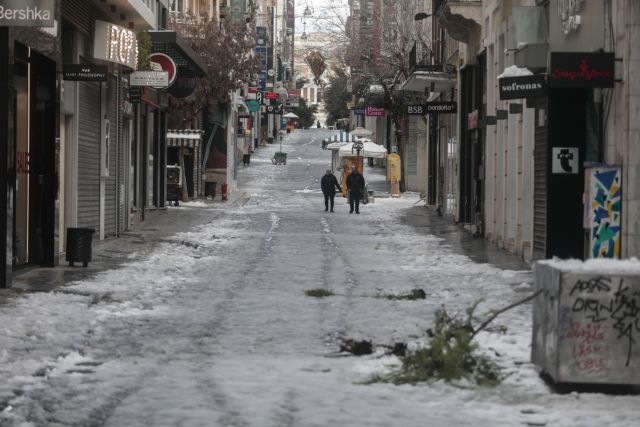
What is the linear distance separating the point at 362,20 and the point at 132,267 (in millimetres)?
48612

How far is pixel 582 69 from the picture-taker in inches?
643

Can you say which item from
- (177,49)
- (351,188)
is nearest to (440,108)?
(351,188)

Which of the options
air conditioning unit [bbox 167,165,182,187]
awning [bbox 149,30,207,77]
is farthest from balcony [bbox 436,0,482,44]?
air conditioning unit [bbox 167,165,182,187]

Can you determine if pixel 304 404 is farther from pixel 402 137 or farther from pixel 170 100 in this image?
pixel 402 137

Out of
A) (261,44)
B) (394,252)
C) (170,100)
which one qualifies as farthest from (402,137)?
(394,252)

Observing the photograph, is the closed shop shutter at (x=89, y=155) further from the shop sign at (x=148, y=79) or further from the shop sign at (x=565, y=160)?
the shop sign at (x=565, y=160)

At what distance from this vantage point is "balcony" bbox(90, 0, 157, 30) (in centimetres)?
2452

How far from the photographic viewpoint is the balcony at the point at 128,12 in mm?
24516

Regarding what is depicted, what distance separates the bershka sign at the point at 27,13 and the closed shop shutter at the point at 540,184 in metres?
8.96

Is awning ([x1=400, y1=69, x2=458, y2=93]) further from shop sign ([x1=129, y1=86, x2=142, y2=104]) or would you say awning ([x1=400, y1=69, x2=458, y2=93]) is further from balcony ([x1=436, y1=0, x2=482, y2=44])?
shop sign ([x1=129, y1=86, x2=142, y2=104])

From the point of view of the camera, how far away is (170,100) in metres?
45.8

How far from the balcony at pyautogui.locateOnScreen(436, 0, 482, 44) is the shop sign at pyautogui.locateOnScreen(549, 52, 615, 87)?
1544 centimetres

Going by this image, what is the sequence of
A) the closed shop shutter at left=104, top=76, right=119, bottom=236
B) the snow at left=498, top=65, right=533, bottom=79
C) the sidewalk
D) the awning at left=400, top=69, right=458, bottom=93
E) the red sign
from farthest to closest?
the awning at left=400, top=69, right=458, bottom=93 → the red sign → the closed shop shutter at left=104, top=76, right=119, bottom=236 → the snow at left=498, top=65, right=533, bottom=79 → the sidewalk

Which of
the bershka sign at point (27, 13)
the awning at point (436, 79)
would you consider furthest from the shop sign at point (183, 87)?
the bershka sign at point (27, 13)
